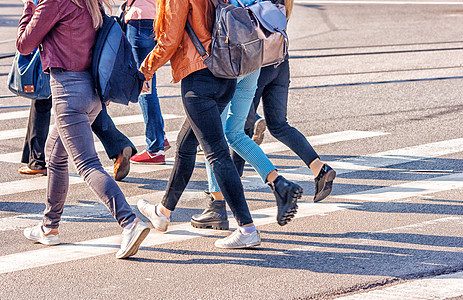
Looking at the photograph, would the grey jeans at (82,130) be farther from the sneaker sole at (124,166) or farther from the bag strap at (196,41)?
the sneaker sole at (124,166)

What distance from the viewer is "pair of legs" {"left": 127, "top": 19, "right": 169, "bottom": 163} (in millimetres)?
7562

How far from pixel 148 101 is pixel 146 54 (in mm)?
444

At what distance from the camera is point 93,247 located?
5.23 meters

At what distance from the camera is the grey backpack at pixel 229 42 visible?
4.81 meters

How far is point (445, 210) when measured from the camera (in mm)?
5957

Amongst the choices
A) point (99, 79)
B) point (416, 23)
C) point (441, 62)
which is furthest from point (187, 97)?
point (416, 23)

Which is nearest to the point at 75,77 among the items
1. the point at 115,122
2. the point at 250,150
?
the point at 250,150

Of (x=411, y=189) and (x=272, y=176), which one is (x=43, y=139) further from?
(x=411, y=189)

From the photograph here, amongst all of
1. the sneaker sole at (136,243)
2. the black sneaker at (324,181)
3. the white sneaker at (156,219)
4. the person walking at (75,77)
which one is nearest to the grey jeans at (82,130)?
the person walking at (75,77)

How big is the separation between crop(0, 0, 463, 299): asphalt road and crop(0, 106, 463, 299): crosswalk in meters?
0.01

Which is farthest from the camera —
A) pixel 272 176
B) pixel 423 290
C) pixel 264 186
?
pixel 264 186

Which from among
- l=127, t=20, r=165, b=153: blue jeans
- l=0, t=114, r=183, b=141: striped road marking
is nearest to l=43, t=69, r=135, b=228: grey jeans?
l=127, t=20, r=165, b=153: blue jeans

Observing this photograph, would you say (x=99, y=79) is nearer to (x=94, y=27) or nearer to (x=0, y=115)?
(x=94, y=27)

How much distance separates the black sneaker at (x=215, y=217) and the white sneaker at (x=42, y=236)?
983mm
